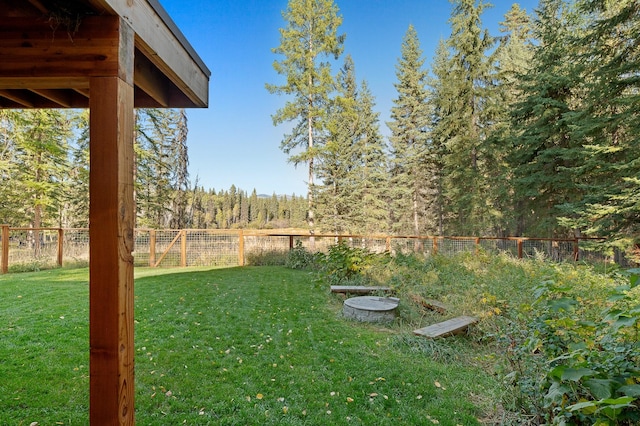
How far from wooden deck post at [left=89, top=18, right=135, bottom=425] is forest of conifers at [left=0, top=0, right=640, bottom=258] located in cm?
847

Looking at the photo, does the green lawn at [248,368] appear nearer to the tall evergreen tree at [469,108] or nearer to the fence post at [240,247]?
the fence post at [240,247]

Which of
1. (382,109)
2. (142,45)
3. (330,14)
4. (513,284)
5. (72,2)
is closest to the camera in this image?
(72,2)

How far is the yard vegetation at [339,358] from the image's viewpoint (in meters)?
1.67

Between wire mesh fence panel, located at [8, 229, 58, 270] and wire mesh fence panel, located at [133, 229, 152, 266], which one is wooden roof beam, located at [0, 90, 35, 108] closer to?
wire mesh fence panel, located at [133, 229, 152, 266]

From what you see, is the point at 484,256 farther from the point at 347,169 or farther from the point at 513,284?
the point at 347,169

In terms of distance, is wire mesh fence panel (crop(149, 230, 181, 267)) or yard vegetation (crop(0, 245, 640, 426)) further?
wire mesh fence panel (crop(149, 230, 181, 267))

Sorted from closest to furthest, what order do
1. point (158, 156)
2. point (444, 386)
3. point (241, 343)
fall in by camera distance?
point (444, 386)
point (241, 343)
point (158, 156)

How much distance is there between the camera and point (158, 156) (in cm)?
1667

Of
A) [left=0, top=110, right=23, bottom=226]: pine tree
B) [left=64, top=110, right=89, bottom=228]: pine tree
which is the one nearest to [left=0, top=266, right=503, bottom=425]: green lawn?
[left=0, top=110, right=23, bottom=226]: pine tree

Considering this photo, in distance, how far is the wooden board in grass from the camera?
3.39 metres

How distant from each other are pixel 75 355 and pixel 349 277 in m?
4.65

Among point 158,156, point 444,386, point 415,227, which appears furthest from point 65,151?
point 415,227

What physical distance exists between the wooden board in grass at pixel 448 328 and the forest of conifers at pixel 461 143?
5.20 metres

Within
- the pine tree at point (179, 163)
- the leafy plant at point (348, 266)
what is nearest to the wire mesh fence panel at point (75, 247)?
the leafy plant at point (348, 266)
